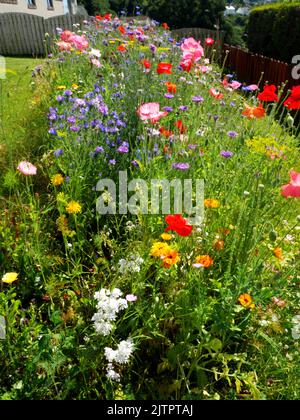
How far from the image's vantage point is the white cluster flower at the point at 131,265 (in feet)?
5.79

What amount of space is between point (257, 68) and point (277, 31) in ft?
6.57

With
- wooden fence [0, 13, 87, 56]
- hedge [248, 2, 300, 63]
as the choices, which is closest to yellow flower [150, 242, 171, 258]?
hedge [248, 2, 300, 63]

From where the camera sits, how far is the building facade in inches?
822

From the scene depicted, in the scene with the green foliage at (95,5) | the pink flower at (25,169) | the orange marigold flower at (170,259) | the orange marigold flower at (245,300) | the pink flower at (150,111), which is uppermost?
the green foliage at (95,5)

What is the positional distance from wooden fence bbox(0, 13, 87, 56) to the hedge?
7195mm

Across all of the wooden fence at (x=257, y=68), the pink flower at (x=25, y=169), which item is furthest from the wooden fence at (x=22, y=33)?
the pink flower at (x=25, y=169)

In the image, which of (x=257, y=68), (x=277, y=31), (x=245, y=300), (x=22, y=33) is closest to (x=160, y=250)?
(x=245, y=300)

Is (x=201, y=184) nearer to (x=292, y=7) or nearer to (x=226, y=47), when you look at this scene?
(x=292, y=7)

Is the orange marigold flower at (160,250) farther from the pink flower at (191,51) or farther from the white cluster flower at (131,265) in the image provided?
the pink flower at (191,51)

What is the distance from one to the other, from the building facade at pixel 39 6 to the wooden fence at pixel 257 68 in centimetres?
1561

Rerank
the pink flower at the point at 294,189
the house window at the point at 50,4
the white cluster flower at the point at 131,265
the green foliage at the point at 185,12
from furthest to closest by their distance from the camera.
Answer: the green foliage at the point at 185,12, the house window at the point at 50,4, the white cluster flower at the point at 131,265, the pink flower at the point at 294,189

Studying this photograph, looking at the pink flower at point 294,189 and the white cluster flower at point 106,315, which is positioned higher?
the pink flower at point 294,189

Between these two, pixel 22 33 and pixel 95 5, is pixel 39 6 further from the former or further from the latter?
pixel 22 33

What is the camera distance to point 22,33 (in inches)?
577
